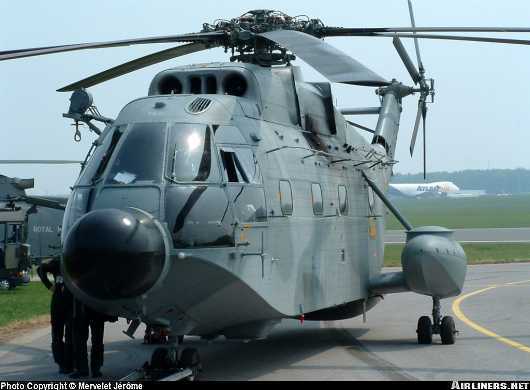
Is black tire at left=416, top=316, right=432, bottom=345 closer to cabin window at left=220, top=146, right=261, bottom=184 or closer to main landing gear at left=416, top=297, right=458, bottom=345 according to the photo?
main landing gear at left=416, top=297, right=458, bottom=345

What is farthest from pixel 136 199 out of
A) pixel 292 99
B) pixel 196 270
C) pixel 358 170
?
pixel 358 170

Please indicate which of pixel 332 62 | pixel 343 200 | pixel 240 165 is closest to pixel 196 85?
pixel 240 165

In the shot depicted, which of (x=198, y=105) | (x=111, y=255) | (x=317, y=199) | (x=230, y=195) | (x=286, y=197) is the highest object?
(x=198, y=105)

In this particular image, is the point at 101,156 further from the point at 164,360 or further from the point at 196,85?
the point at 164,360

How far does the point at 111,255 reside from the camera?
8.03m

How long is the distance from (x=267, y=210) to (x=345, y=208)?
3.10 m

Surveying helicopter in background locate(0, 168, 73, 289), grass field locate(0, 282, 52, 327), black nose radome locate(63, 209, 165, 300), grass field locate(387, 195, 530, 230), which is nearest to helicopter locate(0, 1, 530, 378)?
black nose radome locate(63, 209, 165, 300)

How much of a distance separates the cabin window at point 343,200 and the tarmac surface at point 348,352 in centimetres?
208

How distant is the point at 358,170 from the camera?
13.8 metres

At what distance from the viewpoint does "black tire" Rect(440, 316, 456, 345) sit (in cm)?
1317

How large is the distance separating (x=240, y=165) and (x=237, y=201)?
0.56 metres

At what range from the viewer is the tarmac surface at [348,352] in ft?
34.9

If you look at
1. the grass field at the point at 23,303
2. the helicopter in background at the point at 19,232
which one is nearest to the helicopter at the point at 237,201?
the grass field at the point at 23,303

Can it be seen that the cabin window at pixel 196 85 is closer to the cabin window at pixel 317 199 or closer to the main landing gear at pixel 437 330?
the cabin window at pixel 317 199
